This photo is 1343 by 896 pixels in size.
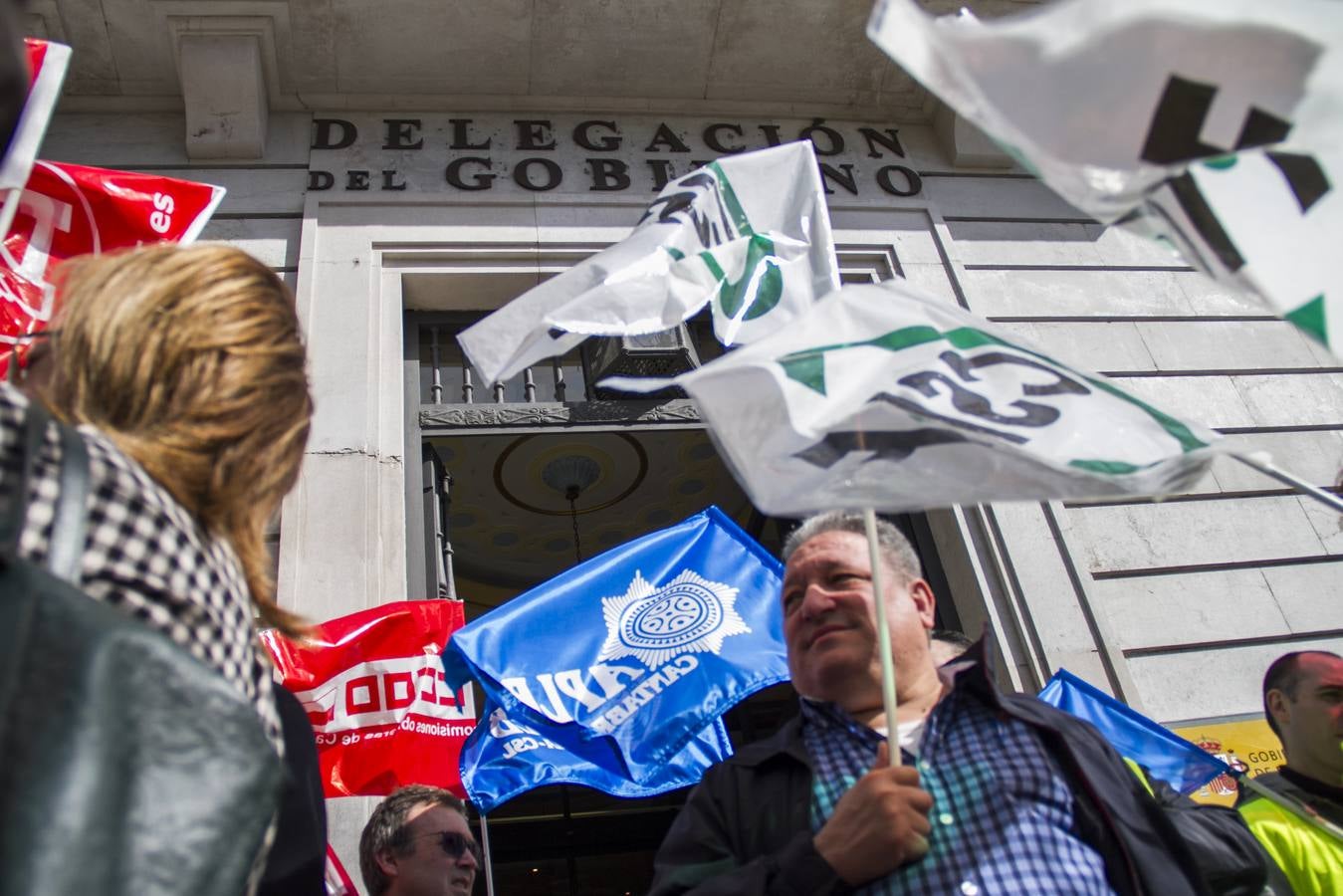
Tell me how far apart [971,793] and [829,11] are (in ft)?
→ 24.4

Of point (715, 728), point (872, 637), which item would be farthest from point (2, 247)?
→ point (872, 637)

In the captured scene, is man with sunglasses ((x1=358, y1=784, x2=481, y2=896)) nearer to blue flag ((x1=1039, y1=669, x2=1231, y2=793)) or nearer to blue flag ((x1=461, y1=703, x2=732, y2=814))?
blue flag ((x1=461, y1=703, x2=732, y2=814))

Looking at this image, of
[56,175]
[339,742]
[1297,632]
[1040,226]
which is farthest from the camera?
[1040,226]

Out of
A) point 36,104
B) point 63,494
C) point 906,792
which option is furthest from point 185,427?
point 36,104

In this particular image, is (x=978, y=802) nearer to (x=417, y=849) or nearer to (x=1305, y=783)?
(x=1305, y=783)

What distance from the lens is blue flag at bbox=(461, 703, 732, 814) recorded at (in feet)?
14.2

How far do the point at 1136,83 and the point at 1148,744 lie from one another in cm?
350

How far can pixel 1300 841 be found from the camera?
137 inches

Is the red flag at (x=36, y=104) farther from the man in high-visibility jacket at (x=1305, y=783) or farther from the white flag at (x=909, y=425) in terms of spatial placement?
the man in high-visibility jacket at (x=1305, y=783)

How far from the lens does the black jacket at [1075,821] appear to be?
2125 mm

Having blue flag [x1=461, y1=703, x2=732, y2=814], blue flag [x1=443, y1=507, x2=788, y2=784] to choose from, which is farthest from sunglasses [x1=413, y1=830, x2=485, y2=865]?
blue flag [x1=443, y1=507, x2=788, y2=784]

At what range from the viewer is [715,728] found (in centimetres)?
471

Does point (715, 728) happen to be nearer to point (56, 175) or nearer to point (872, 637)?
point (872, 637)

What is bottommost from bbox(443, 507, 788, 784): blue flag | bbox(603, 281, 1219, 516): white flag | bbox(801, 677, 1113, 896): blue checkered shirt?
bbox(801, 677, 1113, 896): blue checkered shirt
